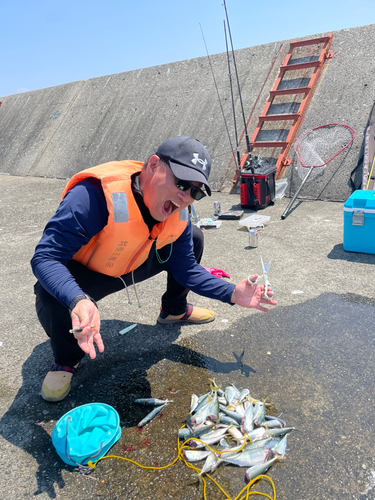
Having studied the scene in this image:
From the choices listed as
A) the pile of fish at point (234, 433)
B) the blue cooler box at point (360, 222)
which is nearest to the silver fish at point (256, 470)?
the pile of fish at point (234, 433)

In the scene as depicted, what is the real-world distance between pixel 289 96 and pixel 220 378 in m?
A: 8.23

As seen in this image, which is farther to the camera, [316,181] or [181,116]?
[181,116]

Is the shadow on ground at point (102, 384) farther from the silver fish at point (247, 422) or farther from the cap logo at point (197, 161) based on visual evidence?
the cap logo at point (197, 161)

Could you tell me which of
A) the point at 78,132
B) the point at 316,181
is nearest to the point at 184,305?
the point at 316,181

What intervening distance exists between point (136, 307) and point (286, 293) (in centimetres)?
164

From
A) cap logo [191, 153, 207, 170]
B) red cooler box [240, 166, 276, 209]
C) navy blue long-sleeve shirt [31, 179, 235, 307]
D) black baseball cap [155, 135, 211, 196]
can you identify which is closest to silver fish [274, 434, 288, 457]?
navy blue long-sleeve shirt [31, 179, 235, 307]

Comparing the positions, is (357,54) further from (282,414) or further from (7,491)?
(7,491)

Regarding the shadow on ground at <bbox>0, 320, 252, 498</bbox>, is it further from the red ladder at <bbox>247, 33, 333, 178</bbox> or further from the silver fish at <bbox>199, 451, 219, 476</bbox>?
the red ladder at <bbox>247, 33, 333, 178</bbox>

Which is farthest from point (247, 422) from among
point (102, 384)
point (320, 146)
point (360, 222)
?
point (320, 146)

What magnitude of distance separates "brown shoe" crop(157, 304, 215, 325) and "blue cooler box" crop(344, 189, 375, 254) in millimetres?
2327

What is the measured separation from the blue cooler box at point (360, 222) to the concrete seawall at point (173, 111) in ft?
9.16

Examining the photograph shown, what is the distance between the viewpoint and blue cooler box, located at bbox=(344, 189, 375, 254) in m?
4.38

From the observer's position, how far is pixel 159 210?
236 cm

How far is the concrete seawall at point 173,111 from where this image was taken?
808cm
